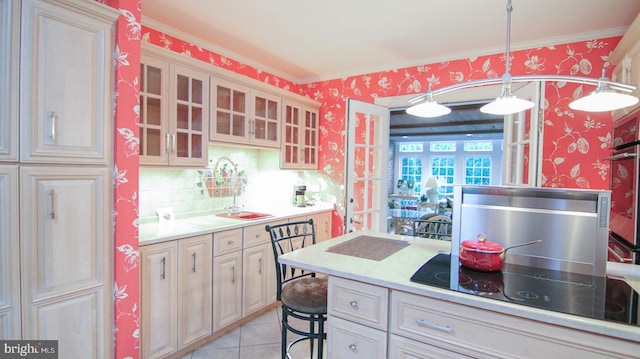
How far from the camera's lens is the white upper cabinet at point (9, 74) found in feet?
4.37

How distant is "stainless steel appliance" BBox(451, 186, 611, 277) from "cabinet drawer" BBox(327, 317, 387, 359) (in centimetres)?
62

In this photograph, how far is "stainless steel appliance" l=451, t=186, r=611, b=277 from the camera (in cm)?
133

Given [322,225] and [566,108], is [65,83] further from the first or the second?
[566,108]

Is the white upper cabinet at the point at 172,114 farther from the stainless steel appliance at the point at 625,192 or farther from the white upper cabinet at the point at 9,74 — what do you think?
the stainless steel appliance at the point at 625,192

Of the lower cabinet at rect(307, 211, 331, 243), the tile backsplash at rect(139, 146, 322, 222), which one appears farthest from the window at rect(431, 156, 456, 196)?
the tile backsplash at rect(139, 146, 322, 222)

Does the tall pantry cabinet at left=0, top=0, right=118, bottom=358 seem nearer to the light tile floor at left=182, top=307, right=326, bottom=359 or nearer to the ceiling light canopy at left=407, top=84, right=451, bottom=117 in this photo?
the light tile floor at left=182, top=307, right=326, bottom=359

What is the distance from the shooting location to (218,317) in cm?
247

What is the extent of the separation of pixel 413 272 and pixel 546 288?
19.4 inches

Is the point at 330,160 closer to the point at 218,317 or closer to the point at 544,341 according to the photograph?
the point at 218,317

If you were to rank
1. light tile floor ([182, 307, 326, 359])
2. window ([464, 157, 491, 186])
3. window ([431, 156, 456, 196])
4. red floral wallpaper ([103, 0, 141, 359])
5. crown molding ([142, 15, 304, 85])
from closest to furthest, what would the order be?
red floral wallpaper ([103, 0, 141, 359]), light tile floor ([182, 307, 326, 359]), crown molding ([142, 15, 304, 85]), window ([464, 157, 491, 186]), window ([431, 156, 456, 196])

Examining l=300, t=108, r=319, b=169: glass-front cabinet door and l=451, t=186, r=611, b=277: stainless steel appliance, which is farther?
l=300, t=108, r=319, b=169: glass-front cabinet door

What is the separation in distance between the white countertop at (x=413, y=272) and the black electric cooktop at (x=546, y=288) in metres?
0.04

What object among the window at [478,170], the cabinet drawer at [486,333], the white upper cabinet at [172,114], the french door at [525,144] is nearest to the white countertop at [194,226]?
the white upper cabinet at [172,114]

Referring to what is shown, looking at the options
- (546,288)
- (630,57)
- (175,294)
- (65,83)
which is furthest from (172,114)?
(630,57)
